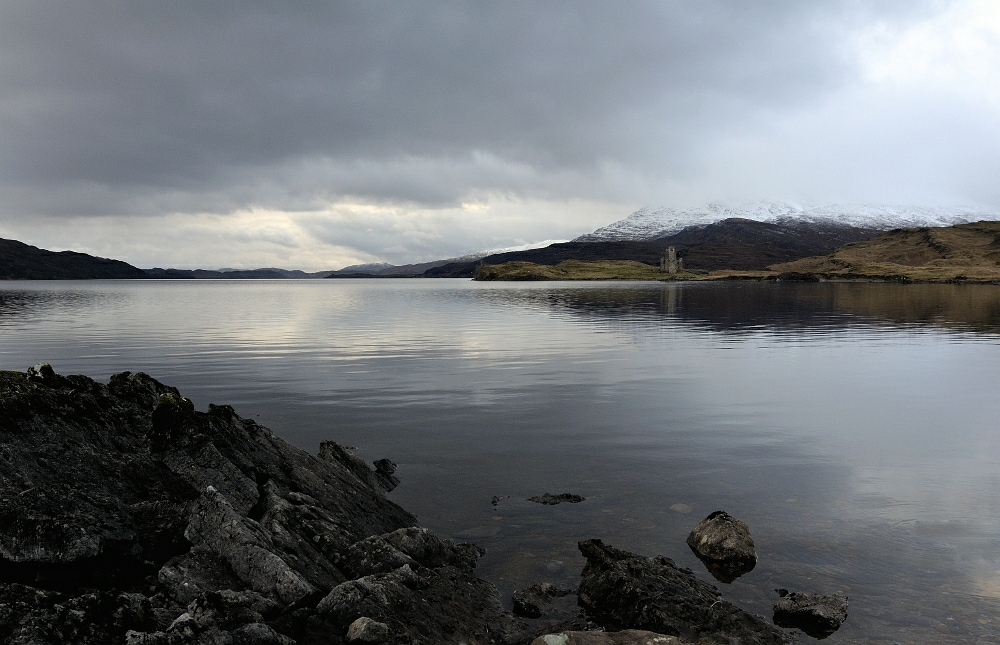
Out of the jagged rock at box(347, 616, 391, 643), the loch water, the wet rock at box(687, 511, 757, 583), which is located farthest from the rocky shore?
the loch water

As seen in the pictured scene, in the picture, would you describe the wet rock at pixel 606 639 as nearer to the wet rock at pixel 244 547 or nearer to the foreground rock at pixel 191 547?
the foreground rock at pixel 191 547

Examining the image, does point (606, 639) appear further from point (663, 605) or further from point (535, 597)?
point (535, 597)

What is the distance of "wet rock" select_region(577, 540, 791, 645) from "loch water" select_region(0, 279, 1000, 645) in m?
0.97

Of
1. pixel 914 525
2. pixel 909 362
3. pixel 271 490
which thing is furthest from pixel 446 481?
pixel 909 362

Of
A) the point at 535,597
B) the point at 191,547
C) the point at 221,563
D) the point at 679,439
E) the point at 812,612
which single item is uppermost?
the point at 191,547

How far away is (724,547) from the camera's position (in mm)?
12289

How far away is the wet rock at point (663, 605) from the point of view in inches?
378

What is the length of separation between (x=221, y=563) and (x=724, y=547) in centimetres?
940

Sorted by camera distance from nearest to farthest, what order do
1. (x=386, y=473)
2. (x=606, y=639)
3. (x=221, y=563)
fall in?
(x=606, y=639) < (x=221, y=563) < (x=386, y=473)

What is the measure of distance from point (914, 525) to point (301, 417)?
808 inches

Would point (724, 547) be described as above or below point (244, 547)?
below

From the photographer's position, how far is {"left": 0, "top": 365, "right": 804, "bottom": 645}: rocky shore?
325 inches

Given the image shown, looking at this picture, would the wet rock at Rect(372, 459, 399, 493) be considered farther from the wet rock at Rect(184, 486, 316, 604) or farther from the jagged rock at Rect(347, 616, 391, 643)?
the jagged rock at Rect(347, 616, 391, 643)

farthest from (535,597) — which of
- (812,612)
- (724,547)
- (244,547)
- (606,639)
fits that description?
(244,547)
